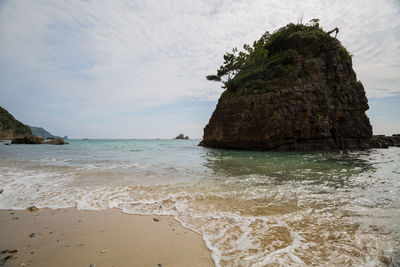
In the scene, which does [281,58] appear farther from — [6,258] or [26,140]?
[26,140]

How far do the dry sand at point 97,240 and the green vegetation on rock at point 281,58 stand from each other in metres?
23.4

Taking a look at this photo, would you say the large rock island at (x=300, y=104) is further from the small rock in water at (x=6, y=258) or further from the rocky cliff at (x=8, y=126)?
the rocky cliff at (x=8, y=126)

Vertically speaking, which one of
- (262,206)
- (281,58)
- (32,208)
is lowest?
(32,208)

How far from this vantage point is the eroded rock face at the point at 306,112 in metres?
21.6

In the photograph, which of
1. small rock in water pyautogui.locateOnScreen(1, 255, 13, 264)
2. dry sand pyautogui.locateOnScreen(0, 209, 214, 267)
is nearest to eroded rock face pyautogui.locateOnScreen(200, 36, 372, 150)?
dry sand pyautogui.locateOnScreen(0, 209, 214, 267)

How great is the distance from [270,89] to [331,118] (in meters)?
9.17

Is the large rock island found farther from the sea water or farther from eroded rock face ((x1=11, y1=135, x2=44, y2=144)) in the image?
eroded rock face ((x1=11, y1=135, x2=44, y2=144))

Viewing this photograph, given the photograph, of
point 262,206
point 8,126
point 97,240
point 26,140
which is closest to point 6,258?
point 97,240

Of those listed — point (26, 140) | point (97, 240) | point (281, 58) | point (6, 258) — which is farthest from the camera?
point (26, 140)

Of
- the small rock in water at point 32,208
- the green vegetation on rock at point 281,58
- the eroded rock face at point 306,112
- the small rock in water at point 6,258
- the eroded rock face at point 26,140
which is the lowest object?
the small rock in water at point 32,208

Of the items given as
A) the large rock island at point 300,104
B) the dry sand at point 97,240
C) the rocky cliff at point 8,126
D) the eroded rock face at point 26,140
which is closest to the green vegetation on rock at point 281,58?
the large rock island at point 300,104

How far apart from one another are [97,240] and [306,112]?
24.7 metres

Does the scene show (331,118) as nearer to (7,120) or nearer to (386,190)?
(386,190)

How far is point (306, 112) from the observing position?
855 inches
